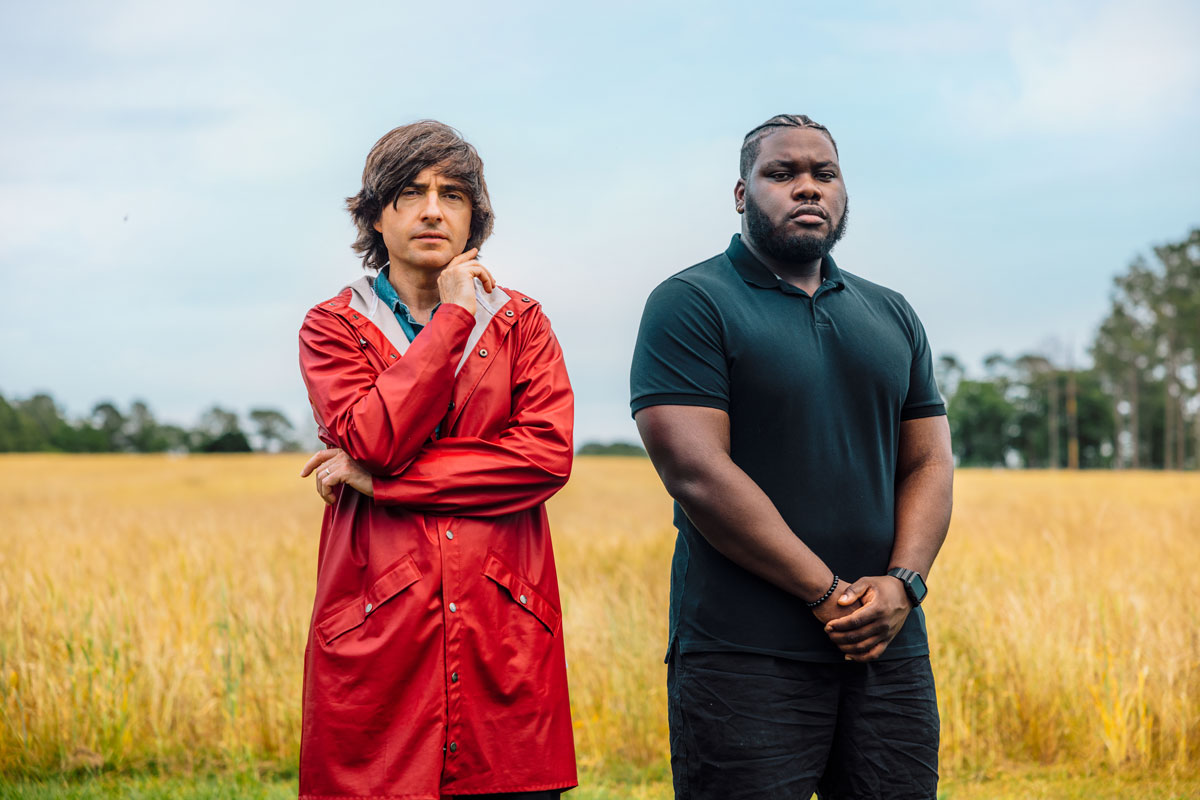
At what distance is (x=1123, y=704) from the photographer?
497cm

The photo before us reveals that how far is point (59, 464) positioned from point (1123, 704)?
38531 millimetres

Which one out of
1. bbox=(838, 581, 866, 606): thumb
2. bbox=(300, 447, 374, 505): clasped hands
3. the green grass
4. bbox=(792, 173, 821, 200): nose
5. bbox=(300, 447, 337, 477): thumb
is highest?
bbox=(792, 173, 821, 200): nose

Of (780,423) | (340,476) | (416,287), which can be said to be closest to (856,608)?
(780,423)

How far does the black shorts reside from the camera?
253 centimetres

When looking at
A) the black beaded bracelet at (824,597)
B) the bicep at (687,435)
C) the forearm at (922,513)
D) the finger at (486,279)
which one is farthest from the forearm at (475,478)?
the forearm at (922,513)

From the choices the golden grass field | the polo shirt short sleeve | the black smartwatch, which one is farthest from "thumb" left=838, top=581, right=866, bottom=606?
the golden grass field

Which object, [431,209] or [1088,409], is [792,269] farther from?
[1088,409]

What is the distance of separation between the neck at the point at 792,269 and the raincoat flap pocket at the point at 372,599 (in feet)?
4.09

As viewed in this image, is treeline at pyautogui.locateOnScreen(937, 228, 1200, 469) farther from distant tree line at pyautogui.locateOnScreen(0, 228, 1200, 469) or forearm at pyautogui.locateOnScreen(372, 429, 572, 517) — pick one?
forearm at pyautogui.locateOnScreen(372, 429, 572, 517)

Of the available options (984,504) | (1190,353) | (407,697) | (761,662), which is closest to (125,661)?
(407,697)

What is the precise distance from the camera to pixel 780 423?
2.62 m

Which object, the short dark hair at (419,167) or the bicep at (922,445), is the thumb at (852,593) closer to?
the bicep at (922,445)

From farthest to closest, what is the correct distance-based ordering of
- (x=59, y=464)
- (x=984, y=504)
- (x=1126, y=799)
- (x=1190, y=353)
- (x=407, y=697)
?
1. (x=1190, y=353)
2. (x=59, y=464)
3. (x=984, y=504)
4. (x=1126, y=799)
5. (x=407, y=697)

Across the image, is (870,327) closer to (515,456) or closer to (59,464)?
(515,456)
